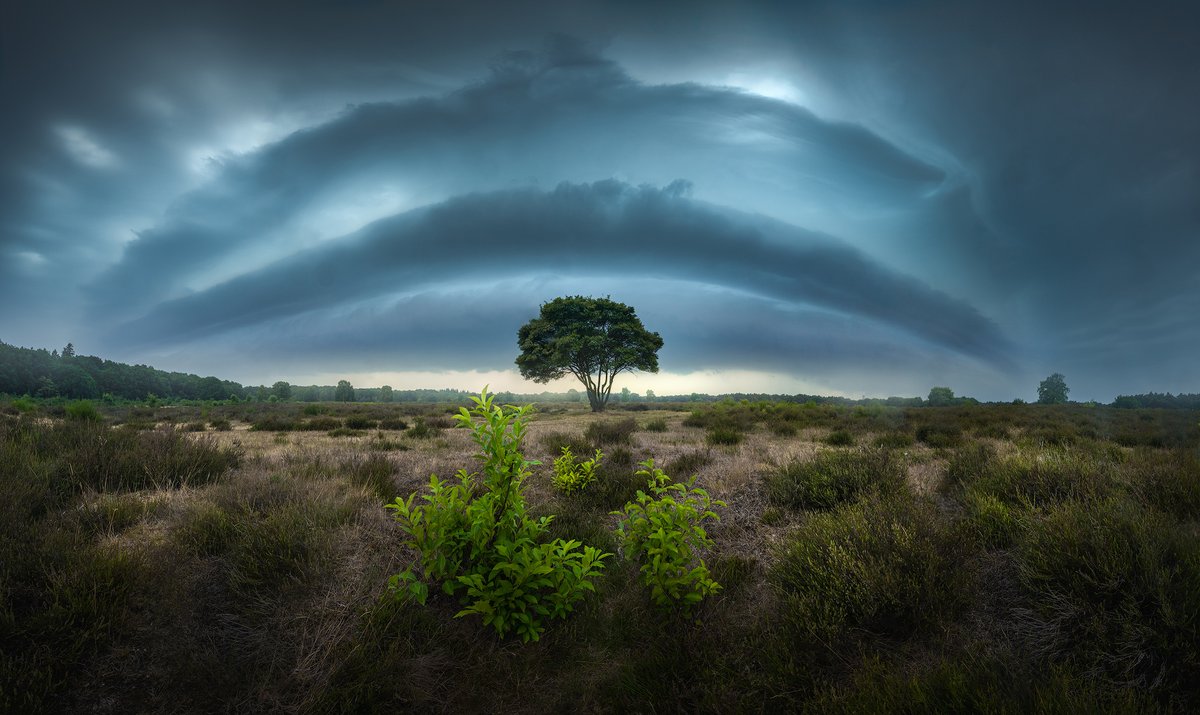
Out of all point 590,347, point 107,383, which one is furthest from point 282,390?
point 590,347

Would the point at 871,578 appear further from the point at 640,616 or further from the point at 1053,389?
the point at 1053,389

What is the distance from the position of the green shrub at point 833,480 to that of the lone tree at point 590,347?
3301 centimetres

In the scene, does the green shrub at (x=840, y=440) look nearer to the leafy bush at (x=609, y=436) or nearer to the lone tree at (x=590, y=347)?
the leafy bush at (x=609, y=436)

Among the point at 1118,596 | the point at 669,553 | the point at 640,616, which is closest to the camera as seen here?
the point at 1118,596

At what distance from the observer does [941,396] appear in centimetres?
4625

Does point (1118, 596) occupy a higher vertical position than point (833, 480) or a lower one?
lower

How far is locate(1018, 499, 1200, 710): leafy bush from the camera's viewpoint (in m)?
2.81

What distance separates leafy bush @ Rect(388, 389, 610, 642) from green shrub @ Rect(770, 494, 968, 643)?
1824 millimetres

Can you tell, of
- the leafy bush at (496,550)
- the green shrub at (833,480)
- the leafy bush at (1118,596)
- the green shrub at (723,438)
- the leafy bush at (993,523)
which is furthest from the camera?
the green shrub at (723,438)

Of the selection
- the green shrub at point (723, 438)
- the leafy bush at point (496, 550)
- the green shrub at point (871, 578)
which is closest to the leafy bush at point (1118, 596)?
the green shrub at point (871, 578)

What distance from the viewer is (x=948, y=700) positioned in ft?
8.74

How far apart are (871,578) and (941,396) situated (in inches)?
2116

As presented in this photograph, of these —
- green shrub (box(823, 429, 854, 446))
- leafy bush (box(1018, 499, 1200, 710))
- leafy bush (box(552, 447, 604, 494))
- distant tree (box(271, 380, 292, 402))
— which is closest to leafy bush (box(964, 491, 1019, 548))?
leafy bush (box(1018, 499, 1200, 710))

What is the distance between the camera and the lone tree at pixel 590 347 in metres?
41.0
